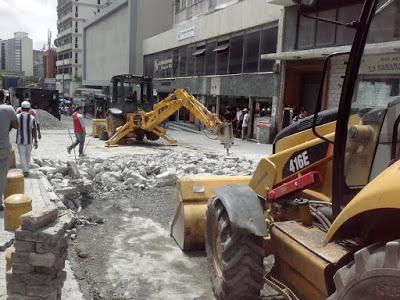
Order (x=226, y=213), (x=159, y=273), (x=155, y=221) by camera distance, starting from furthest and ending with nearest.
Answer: (x=155, y=221), (x=159, y=273), (x=226, y=213)

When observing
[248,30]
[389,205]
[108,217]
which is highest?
[248,30]

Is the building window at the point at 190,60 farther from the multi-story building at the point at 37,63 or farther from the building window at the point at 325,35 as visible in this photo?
the multi-story building at the point at 37,63

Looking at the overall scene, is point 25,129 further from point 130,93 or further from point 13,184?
point 130,93

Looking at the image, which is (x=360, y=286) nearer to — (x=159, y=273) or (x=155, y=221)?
(x=159, y=273)

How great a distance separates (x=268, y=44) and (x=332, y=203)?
18.7 m

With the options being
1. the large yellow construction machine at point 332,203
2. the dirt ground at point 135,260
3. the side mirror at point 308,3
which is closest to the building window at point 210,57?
the dirt ground at point 135,260

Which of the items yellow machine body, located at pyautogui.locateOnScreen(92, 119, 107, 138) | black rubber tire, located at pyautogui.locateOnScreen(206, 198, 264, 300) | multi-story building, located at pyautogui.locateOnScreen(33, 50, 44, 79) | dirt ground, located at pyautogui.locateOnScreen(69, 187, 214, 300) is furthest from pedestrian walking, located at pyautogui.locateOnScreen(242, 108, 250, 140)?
multi-story building, located at pyautogui.locateOnScreen(33, 50, 44, 79)

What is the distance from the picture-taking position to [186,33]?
30.1 meters

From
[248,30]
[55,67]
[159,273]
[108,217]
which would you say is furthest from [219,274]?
[55,67]

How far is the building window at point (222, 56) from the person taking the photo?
25.1 meters

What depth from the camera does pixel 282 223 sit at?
4.01 metres

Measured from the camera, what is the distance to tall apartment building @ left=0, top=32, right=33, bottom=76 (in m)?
136

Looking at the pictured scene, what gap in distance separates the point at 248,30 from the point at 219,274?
19851 millimetres

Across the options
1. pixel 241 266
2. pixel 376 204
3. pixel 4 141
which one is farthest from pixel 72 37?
pixel 376 204
